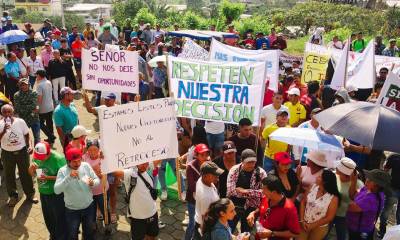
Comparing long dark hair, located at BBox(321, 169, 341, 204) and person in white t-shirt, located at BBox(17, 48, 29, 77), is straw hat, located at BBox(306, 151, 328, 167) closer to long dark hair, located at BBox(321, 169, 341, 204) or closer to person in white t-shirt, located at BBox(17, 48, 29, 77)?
long dark hair, located at BBox(321, 169, 341, 204)

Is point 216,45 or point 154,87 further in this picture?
point 154,87

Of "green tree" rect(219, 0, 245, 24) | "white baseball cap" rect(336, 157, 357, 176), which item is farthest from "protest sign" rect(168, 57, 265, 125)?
"green tree" rect(219, 0, 245, 24)

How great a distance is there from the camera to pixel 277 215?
436 cm

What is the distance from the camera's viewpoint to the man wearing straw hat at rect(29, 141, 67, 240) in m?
5.34

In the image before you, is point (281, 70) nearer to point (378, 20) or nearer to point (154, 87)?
point (154, 87)

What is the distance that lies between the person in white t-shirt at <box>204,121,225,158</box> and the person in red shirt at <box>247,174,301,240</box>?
3.19 m

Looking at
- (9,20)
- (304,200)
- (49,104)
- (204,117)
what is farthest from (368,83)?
(9,20)

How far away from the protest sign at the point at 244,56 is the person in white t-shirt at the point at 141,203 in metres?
4.11

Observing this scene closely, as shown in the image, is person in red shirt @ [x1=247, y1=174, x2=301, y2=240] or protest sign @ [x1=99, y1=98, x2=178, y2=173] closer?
person in red shirt @ [x1=247, y1=174, x2=301, y2=240]

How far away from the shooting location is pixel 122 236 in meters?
6.18

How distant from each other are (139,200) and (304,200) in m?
2.14

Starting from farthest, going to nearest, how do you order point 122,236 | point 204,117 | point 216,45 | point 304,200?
point 216,45, point 204,117, point 122,236, point 304,200

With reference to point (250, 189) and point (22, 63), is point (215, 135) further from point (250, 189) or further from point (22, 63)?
point (22, 63)

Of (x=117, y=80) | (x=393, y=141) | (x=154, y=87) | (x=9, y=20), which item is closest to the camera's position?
(x=393, y=141)
